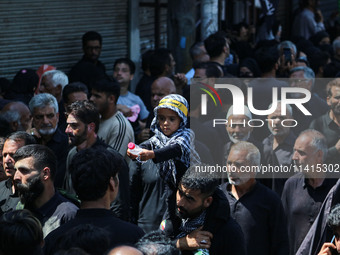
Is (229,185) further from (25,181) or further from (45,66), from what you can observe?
(45,66)

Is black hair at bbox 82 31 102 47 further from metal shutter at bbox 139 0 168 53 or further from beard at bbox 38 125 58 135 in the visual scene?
beard at bbox 38 125 58 135

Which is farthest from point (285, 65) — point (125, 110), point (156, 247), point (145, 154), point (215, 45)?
point (156, 247)

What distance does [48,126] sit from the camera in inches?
267

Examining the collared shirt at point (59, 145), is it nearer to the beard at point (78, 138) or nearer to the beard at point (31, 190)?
the beard at point (78, 138)

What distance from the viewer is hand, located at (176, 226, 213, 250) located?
4.58m

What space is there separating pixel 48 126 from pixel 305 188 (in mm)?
2336

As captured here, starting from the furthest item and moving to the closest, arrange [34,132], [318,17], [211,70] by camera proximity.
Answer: [318,17], [211,70], [34,132]

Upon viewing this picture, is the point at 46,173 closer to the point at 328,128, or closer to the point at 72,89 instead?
the point at 72,89

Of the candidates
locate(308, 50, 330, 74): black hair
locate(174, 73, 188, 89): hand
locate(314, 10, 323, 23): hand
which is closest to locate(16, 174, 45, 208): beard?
locate(174, 73, 188, 89): hand

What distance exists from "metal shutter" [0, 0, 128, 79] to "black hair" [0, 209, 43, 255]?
6022 millimetres

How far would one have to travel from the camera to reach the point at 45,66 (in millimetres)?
9344

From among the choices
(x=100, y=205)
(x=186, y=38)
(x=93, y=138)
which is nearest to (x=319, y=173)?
(x=93, y=138)

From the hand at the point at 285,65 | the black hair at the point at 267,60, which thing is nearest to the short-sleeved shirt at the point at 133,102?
the black hair at the point at 267,60

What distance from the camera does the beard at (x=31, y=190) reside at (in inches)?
197
